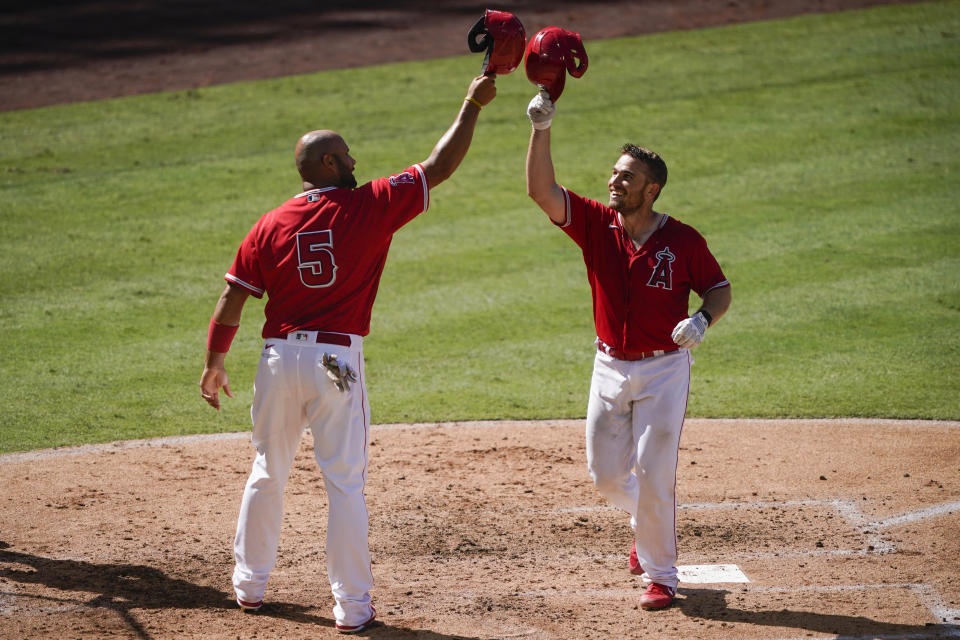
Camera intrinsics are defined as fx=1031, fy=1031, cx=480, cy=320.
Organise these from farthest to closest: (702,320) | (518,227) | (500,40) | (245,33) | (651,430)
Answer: (245,33), (518,227), (500,40), (651,430), (702,320)

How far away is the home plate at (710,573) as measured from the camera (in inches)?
191

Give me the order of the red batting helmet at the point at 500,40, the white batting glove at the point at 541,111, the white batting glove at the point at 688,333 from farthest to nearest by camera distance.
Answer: the red batting helmet at the point at 500,40 → the white batting glove at the point at 541,111 → the white batting glove at the point at 688,333

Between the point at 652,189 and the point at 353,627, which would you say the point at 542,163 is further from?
the point at 353,627

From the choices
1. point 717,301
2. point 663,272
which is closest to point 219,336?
point 663,272

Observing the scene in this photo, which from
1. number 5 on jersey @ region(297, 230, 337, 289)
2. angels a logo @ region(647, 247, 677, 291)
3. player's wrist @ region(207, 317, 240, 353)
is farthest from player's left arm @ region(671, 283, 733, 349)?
player's wrist @ region(207, 317, 240, 353)

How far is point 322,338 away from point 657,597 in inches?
72.7

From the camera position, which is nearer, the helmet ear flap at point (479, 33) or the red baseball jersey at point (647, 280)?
the red baseball jersey at point (647, 280)

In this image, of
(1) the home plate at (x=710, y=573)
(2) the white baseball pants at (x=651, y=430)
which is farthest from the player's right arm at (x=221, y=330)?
(1) the home plate at (x=710, y=573)

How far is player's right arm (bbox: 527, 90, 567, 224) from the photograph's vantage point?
4.66m

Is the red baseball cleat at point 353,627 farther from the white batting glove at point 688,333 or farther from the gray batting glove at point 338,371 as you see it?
the white batting glove at point 688,333

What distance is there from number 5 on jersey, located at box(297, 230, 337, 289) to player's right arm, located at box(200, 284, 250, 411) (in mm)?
294

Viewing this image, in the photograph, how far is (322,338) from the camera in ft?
14.2

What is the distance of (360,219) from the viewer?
4.35 meters

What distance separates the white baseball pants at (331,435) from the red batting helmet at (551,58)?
1532mm
